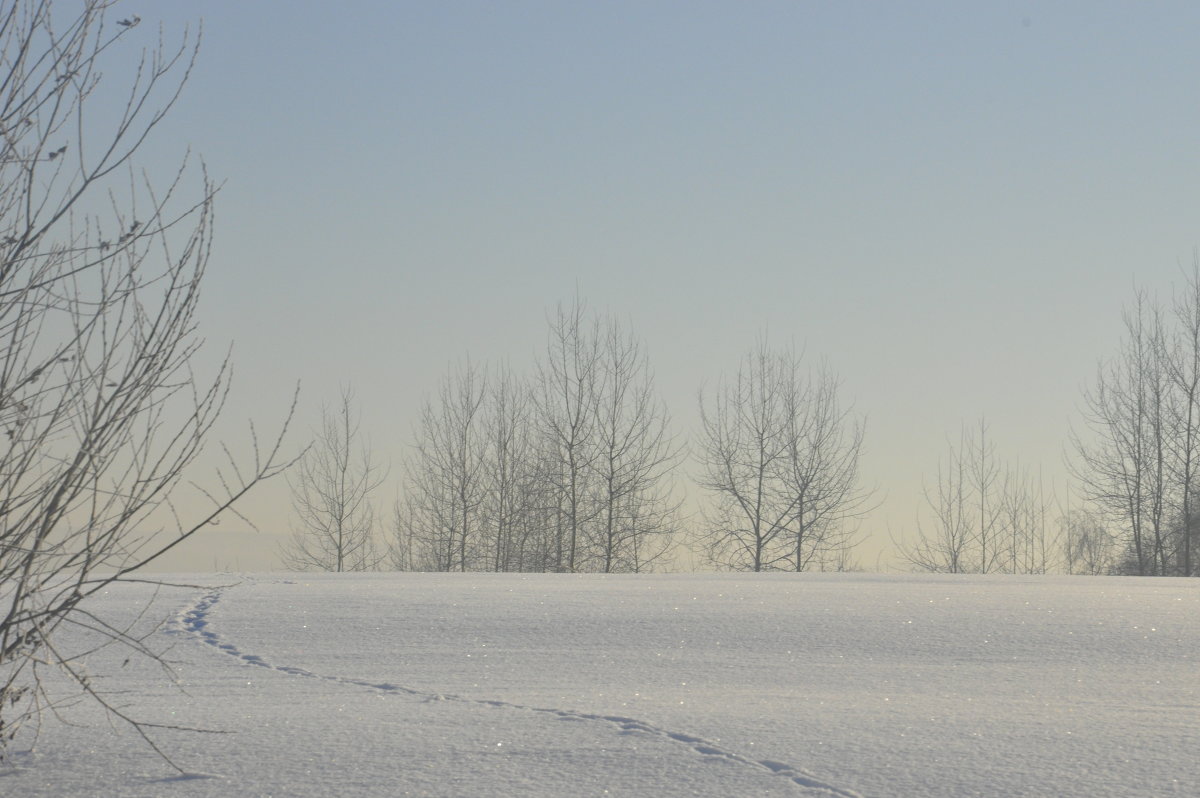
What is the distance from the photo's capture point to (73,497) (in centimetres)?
307

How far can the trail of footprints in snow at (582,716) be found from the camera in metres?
3.22

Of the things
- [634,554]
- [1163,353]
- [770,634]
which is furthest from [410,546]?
[770,634]

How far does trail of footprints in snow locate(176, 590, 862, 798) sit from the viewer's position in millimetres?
3219

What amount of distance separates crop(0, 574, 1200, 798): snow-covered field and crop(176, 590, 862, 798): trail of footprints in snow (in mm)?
12

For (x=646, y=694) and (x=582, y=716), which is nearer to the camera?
(x=582, y=716)

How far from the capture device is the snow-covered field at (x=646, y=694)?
324 centimetres

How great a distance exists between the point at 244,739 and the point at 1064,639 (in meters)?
4.38

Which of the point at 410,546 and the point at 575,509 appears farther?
the point at 410,546

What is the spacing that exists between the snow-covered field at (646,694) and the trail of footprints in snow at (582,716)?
12 mm

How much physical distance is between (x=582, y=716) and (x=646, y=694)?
2.13 ft

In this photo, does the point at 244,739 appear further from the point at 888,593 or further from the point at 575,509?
the point at 575,509

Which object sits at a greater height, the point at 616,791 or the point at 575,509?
the point at 575,509

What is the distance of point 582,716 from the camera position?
3975 millimetres

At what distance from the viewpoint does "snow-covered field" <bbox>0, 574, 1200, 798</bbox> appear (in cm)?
324
